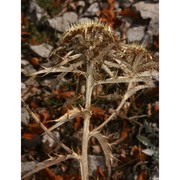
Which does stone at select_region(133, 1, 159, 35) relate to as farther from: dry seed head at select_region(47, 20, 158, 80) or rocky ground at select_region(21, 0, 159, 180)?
dry seed head at select_region(47, 20, 158, 80)

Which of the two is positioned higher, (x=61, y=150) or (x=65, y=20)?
(x=65, y=20)

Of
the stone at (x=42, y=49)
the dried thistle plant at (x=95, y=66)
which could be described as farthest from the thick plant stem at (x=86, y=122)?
the stone at (x=42, y=49)

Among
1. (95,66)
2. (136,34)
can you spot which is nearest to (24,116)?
(95,66)

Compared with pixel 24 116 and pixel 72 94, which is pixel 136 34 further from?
pixel 24 116

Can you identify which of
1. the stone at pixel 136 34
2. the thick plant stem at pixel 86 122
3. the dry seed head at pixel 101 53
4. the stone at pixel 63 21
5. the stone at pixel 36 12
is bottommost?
the thick plant stem at pixel 86 122

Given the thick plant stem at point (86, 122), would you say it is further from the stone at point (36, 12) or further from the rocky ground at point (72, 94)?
the stone at point (36, 12)

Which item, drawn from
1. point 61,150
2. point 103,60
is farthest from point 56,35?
point 61,150
